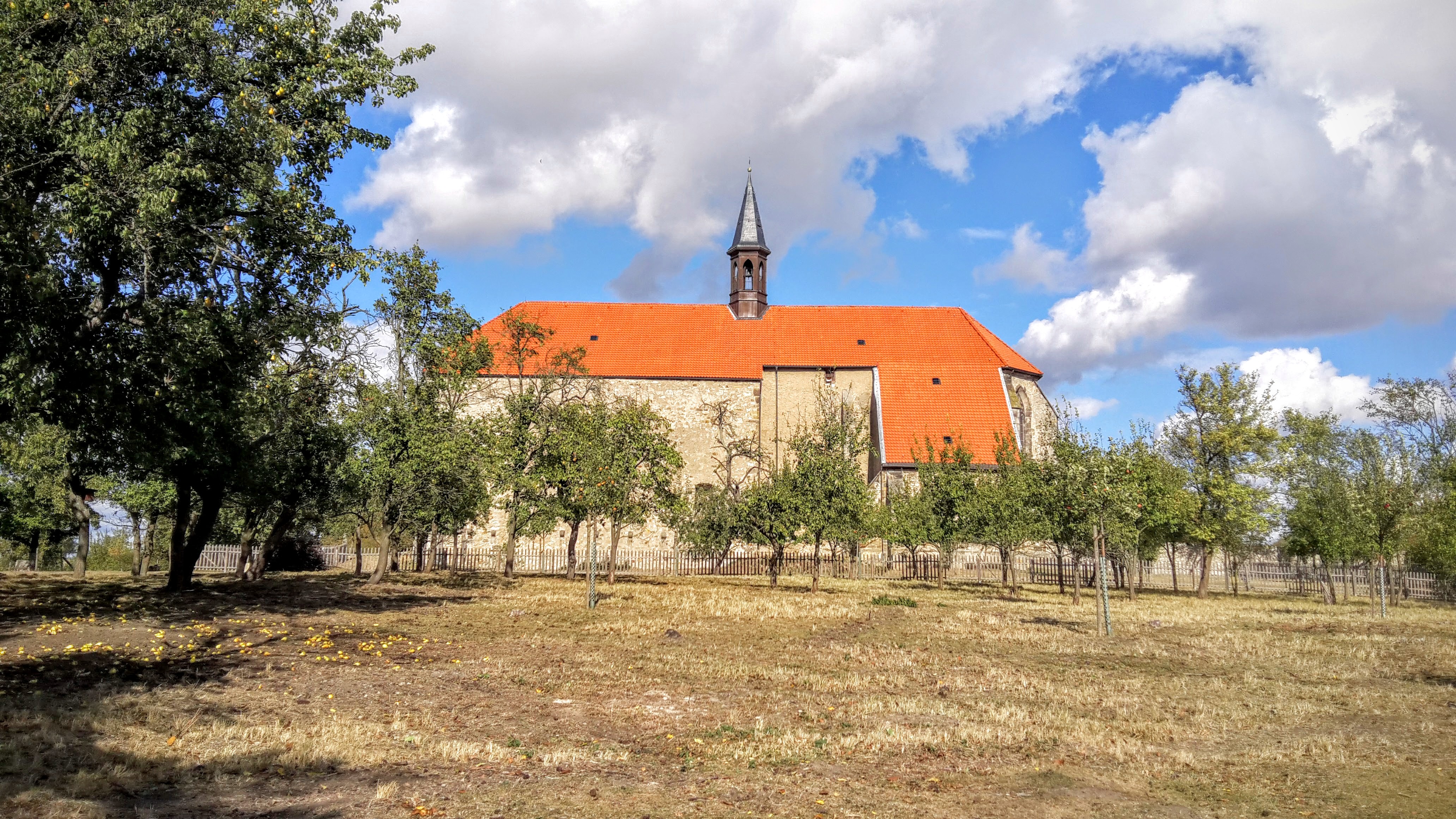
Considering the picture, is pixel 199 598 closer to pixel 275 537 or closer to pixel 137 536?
pixel 275 537

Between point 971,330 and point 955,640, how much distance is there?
34.9 m

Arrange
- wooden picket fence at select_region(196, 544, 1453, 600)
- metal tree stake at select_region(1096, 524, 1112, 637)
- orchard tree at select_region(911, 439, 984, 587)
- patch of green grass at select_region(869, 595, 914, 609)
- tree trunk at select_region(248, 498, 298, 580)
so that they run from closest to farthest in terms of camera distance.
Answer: metal tree stake at select_region(1096, 524, 1112, 637) < patch of green grass at select_region(869, 595, 914, 609) < tree trunk at select_region(248, 498, 298, 580) < orchard tree at select_region(911, 439, 984, 587) < wooden picket fence at select_region(196, 544, 1453, 600)

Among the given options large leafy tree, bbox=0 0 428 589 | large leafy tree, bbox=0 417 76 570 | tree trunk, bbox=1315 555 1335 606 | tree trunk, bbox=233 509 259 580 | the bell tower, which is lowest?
tree trunk, bbox=1315 555 1335 606

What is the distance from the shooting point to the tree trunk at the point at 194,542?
59.6ft

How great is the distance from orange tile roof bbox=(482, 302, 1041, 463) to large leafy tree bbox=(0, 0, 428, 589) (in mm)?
29485

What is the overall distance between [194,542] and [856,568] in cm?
2457

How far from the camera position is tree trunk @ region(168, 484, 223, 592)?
715 inches

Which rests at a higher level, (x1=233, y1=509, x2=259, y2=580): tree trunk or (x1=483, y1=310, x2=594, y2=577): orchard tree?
(x1=483, y1=310, x2=594, y2=577): orchard tree

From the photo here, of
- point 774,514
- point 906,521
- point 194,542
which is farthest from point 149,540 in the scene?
point 906,521

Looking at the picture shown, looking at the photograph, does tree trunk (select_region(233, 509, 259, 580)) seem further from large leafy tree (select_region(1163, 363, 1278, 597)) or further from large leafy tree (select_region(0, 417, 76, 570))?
large leafy tree (select_region(1163, 363, 1278, 597))

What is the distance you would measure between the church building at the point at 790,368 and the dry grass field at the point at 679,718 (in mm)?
26380

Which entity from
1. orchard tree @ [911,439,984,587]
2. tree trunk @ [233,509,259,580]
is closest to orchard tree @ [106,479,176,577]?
tree trunk @ [233,509,259,580]

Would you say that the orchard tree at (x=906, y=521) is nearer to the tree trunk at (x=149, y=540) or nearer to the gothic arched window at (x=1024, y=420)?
the gothic arched window at (x=1024, y=420)

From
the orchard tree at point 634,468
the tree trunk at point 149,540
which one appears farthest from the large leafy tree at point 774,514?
the tree trunk at point 149,540
